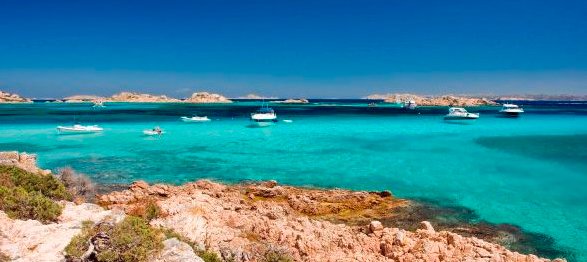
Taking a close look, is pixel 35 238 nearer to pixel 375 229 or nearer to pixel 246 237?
pixel 246 237

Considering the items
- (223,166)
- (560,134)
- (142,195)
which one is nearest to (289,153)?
(223,166)

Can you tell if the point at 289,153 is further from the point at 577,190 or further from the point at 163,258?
the point at 163,258

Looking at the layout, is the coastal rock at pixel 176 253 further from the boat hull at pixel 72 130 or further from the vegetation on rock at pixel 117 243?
the boat hull at pixel 72 130

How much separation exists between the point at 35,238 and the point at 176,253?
3208 millimetres

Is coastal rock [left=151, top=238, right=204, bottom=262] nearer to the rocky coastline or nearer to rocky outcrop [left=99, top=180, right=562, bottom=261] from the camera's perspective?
the rocky coastline

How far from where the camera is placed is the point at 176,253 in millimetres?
9047

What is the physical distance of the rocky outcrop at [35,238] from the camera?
29.5 feet

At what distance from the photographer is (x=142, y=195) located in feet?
66.2

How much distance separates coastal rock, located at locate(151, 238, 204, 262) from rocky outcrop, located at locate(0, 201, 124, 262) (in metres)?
1.49

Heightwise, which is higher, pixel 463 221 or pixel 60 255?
pixel 60 255

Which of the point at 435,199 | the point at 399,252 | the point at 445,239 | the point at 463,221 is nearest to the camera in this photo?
the point at 399,252

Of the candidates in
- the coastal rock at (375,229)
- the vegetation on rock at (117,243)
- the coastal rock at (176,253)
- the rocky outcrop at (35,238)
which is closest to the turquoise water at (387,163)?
the coastal rock at (375,229)

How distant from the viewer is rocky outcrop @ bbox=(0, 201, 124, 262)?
8984 mm

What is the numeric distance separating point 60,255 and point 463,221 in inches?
613
